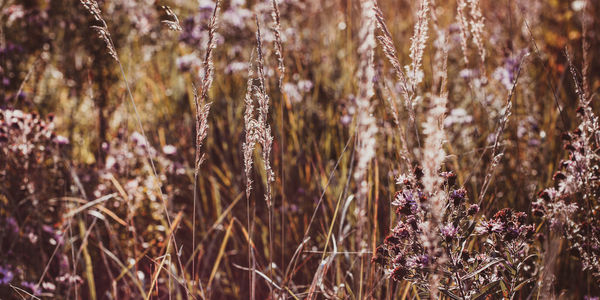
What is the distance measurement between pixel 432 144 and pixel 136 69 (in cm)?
303

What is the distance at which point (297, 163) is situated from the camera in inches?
92.7

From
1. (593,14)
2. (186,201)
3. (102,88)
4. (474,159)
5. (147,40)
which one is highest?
(593,14)

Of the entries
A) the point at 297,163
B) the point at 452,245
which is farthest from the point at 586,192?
the point at 297,163

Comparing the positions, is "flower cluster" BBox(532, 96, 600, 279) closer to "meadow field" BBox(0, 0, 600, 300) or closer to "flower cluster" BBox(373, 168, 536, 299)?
"meadow field" BBox(0, 0, 600, 300)

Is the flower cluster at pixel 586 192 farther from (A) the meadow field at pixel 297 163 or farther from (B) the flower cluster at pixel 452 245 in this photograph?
(B) the flower cluster at pixel 452 245

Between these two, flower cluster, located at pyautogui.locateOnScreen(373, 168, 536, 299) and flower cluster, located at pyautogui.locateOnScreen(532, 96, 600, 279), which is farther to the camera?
flower cluster, located at pyautogui.locateOnScreen(532, 96, 600, 279)

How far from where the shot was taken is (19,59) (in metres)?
2.74

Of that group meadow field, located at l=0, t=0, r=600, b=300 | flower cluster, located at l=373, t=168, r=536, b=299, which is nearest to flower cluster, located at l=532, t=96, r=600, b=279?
meadow field, located at l=0, t=0, r=600, b=300

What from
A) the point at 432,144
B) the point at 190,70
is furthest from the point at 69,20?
the point at 432,144

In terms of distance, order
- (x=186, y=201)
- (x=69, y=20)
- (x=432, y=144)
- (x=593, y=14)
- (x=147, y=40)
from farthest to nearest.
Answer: (x=593, y=14)
(x=147, y=40)
(x=69, y=20)
(x=186, y=201)
(x=432, y=144)

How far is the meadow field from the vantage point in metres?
1.13

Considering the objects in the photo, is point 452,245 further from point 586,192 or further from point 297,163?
point 297,163

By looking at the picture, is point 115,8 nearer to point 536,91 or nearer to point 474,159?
point 474,159

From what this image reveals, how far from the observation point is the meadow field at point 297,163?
1.13m
